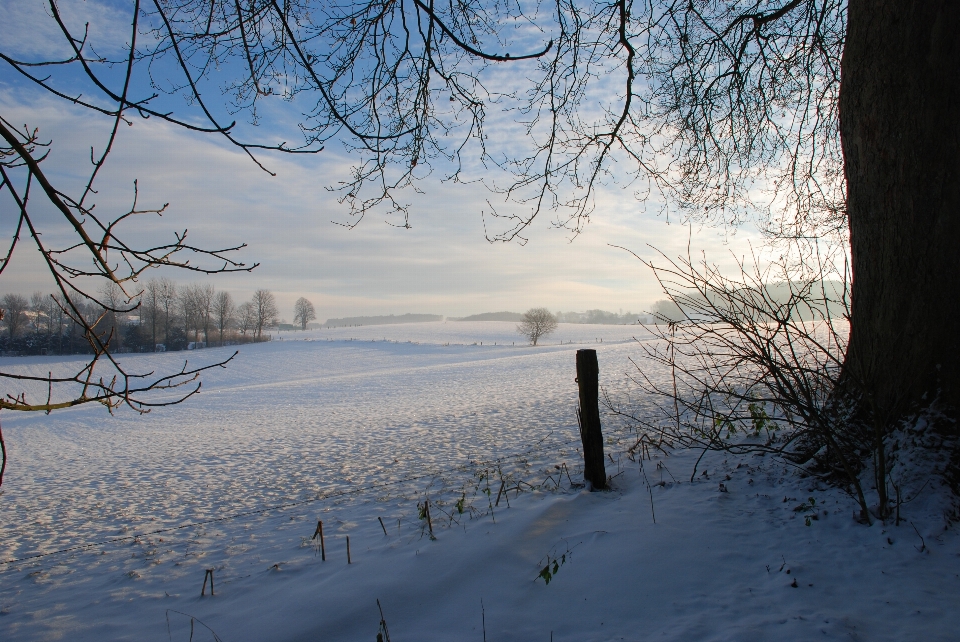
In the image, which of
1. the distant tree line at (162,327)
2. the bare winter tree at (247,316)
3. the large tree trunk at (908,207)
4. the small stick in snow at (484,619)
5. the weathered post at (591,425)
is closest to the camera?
the small stick in snow at (484,619)

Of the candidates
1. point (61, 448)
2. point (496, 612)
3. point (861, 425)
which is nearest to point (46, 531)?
point (496, 612)

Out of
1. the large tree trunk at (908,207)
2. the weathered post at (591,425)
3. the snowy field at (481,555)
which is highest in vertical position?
the large tree trunk at (908,207)

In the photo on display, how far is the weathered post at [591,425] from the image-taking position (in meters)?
4.79

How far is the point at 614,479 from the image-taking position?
500 centimetres

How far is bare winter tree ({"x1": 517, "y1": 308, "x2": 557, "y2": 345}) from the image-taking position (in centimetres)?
6153

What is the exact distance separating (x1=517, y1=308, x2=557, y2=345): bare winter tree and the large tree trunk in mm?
56970

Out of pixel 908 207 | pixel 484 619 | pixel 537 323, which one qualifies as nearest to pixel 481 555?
pixel 484 619

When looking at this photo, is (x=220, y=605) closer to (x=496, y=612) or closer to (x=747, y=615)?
(x=496, y=612)

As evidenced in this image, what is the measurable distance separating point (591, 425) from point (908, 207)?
9.38 feet

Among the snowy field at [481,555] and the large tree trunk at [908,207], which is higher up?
the large tree trunk at [908,207]

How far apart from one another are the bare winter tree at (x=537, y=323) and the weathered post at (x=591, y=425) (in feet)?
183

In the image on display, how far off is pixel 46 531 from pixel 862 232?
1044cm

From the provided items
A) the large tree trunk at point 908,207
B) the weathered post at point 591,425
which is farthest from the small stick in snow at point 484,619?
the large tree trunk at point 908,207

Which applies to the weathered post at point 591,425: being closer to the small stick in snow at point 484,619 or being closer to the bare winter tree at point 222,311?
the small stick in snow at point 484,619
